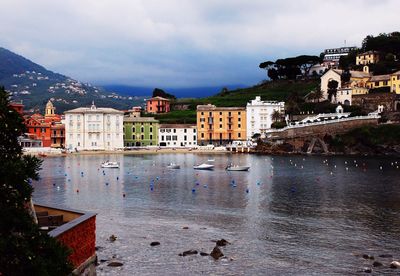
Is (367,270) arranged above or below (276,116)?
below

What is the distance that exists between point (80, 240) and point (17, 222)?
5.13 meters

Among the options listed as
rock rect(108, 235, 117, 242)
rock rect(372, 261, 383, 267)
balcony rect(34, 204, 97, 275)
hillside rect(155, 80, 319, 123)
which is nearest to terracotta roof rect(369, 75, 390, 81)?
hillside rect(155, 80, 319, 123)

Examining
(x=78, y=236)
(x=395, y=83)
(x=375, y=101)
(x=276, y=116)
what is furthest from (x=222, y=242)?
(x=276, y=116)

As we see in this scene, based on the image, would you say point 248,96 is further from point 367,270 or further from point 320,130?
point 367,270

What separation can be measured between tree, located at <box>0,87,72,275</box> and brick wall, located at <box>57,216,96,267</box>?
10.9 feet

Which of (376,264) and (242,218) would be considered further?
(242,218)

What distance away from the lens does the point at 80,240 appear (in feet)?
47.1

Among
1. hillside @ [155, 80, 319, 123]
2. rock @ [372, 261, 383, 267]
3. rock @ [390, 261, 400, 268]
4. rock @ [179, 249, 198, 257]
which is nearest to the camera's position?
rock @ [390, 261, 400, 268]

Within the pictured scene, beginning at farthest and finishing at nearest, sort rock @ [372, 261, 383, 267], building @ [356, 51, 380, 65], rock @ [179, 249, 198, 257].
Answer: building @ [356, 51, 380, 65]
rock @ [179, 249, 198, 257]
rock @ [372, 261, 383, 267]

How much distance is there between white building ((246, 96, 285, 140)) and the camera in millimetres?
125875

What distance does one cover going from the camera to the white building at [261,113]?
125875 mm

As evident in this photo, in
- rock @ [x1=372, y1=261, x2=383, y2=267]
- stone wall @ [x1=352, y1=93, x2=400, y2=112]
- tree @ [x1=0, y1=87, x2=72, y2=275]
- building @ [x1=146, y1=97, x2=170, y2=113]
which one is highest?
building @ [x1=146, y1=97, x2=170, y2=113]

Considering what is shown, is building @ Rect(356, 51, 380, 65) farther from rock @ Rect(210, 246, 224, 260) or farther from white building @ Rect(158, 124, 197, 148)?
rock @ Rect(210, 246, 224, 260)

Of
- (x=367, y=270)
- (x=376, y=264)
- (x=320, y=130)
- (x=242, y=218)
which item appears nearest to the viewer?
(x=367, y=270)
